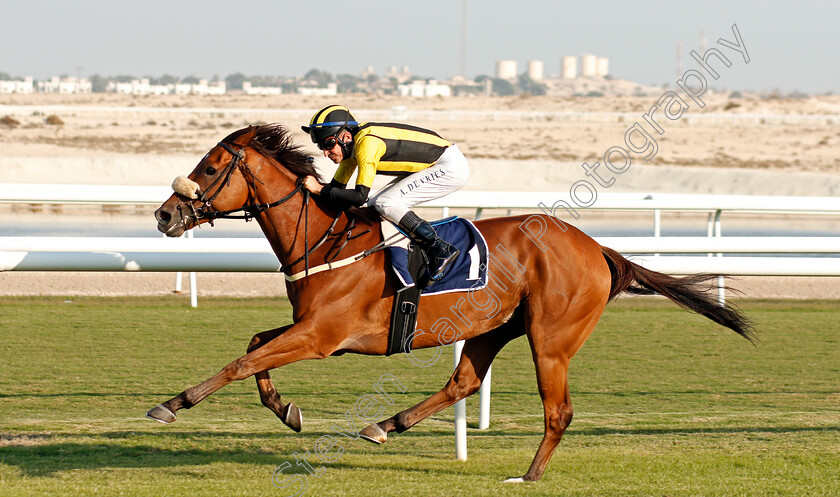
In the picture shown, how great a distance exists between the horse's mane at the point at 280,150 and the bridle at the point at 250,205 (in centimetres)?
8

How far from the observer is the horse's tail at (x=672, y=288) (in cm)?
449

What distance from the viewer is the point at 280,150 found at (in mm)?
4211

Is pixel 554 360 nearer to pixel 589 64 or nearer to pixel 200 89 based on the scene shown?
pixel 200 89

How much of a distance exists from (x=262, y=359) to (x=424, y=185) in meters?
1.05

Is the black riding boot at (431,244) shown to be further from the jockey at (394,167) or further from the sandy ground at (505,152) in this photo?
the sandy ground at (505,152)

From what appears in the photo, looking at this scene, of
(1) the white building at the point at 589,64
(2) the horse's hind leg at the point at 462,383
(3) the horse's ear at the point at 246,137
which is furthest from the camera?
(1) the white building at the point at 589,64

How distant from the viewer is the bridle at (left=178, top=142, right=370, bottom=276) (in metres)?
3.94

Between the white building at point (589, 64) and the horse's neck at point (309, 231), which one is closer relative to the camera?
the horse's neck at point (309, 231)

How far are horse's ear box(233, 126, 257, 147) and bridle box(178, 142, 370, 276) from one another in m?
0.07

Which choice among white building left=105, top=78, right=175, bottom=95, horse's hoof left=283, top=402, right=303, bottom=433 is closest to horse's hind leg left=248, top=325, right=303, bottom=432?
horse's hoof left=283, top=402, right=303, bottom=433

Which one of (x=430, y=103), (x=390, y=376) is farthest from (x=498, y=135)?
(x=390, y=376)

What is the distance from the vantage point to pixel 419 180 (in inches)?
167

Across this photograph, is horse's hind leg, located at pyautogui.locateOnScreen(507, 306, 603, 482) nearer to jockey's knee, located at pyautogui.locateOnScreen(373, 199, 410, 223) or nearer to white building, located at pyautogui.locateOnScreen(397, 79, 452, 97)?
jockey's knee, located at pyautogui.locateOnScreen(373, 199, 410, 223)

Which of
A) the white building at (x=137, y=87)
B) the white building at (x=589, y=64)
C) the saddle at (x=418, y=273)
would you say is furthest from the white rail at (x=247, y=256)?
the white building at (x=589, y=64)
